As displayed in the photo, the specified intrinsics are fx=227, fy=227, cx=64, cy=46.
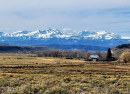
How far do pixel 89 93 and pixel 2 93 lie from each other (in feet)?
24.5

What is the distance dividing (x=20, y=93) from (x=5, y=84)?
679 cm

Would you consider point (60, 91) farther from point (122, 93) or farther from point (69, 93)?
point (122, 93)

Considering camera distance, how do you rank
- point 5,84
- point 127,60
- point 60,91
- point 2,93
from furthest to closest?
point 127,60 → point 5,84 → point 60,91 → point 2,93

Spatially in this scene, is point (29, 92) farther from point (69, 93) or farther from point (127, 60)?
point (127, 60)

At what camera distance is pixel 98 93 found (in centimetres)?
2000

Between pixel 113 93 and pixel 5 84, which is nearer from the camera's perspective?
pixel 113 93

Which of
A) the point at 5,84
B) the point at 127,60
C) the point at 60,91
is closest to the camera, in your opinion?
the point at 60,91

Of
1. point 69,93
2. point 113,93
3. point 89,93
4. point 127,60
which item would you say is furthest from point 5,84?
point 127,60

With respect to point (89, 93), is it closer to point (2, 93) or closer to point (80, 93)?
point (80, 93)

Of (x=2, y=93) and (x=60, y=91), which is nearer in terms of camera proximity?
(x=2, y=93)

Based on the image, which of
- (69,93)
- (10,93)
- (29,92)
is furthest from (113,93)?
(10,93)

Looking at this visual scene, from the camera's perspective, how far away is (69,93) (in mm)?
20125

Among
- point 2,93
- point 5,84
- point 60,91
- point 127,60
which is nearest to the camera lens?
point 2,93

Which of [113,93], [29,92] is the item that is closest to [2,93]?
[29,92]
